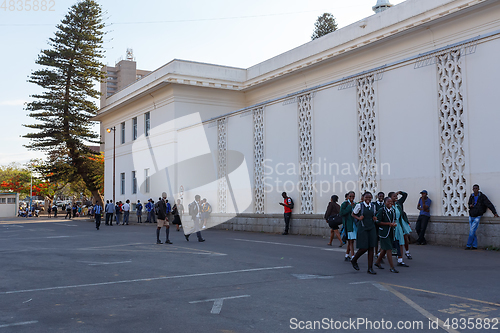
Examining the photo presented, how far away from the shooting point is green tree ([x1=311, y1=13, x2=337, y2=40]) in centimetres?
5272

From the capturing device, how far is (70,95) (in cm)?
4975

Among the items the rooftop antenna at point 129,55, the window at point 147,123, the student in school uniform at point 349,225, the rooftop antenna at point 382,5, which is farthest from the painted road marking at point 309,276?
the rooftop antenna at point 129,55

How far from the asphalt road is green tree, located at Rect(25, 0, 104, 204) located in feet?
127

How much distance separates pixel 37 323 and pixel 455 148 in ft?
43.4

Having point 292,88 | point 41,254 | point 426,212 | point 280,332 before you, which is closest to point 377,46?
point 292,88

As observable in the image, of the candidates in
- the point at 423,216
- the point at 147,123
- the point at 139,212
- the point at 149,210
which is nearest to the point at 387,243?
the point at 423,216

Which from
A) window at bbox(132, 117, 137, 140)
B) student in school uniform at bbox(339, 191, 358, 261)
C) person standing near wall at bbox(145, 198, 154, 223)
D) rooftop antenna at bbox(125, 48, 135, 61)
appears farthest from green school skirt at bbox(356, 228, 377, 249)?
rooftop antenna at bbox(125, 48, 135, 61)

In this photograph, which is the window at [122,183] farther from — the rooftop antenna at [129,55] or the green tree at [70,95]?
the rooftop antenna at [129,55]

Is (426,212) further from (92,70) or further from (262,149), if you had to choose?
(92,70)

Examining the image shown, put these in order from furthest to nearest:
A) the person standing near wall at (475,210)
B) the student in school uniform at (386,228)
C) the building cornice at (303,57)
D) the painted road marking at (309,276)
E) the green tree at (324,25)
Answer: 1. the green tree at (324,25)
2. the building cornice at (303,57)
3. the person standing near wall at (475,210)
4. the student in school uniform at (386,228)
5. the painted road marking at (309,276)

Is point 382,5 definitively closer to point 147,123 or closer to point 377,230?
point 147,123

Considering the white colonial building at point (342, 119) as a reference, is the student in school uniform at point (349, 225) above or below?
below

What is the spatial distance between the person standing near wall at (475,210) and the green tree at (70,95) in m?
42.0

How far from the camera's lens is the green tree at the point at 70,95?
48.8m
